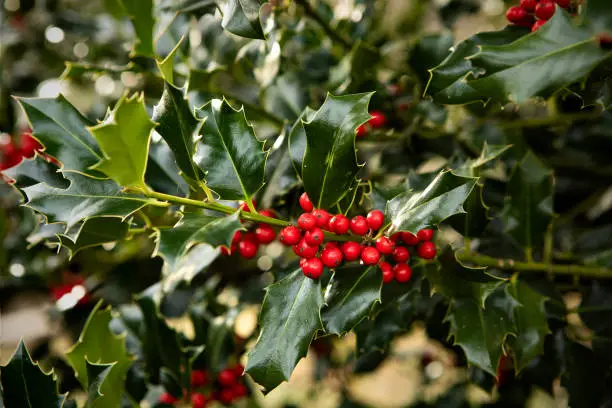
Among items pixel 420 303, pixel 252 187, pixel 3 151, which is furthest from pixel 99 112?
pixel 420 303

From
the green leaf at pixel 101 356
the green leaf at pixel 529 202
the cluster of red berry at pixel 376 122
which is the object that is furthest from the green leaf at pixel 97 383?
the green leaf at pixel 529 202

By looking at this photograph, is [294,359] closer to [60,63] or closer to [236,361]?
[236,361]

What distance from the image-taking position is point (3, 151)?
1638 millimetres

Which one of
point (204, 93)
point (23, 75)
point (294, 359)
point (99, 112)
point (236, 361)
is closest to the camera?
point (294, 359)

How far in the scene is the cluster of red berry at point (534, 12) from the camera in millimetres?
710

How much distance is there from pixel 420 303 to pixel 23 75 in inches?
72.1

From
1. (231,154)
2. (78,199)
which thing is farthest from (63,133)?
(231,154)

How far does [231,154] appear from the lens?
2.51 ft

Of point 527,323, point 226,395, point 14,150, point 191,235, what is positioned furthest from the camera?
point 14,150

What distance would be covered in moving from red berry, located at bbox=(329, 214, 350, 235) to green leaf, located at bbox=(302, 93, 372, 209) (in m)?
0.04

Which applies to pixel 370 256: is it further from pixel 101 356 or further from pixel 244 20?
pixel 101 356

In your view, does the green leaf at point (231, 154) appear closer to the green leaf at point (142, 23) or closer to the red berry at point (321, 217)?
the red berry at point (321, 217)

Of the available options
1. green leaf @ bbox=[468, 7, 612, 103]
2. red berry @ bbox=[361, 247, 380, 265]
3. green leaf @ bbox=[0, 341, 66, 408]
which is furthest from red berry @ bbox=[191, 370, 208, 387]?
green leaf @ bbox=[468, 7, 612, 103]

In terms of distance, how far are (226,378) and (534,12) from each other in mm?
1110
